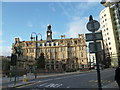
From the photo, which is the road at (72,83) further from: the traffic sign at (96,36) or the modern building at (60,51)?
the modern building at (60,51)

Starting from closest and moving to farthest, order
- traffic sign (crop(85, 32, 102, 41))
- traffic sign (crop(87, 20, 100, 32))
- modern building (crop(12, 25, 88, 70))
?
traffic sign (crop(85, 32, 102, 41)) → traffic sign (crop(87, 20, 100, 32)) → modern building (crop(12, 25, 88, 70))

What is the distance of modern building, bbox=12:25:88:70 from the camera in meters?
80.6

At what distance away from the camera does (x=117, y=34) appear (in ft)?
275

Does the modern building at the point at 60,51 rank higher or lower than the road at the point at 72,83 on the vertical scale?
higher

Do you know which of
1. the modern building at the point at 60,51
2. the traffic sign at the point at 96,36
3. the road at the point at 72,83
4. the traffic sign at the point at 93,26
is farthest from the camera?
the modern building at the point at 60,51

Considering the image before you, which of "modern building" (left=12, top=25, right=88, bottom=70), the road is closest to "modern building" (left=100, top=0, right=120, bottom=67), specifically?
"modern building" (left=12, top=25, right=88, bottom=70)

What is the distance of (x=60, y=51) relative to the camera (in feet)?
280

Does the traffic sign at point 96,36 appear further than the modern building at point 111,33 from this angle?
No

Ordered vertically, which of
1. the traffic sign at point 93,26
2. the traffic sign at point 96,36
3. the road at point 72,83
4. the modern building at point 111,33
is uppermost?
the modern building at point 111,33

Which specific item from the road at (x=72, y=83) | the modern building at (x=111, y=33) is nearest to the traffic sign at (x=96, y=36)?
the road at (x=72, y=83)

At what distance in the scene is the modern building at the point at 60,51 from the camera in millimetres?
80619

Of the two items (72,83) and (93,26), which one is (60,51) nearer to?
(72,83)

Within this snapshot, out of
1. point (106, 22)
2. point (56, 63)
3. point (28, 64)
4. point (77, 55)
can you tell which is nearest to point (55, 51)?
point (56, 63)

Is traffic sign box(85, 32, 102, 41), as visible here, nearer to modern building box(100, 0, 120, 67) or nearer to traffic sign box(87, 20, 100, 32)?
traffic sign box(87, 20, 100, 32)
